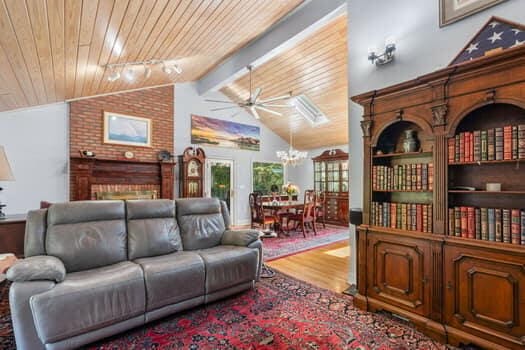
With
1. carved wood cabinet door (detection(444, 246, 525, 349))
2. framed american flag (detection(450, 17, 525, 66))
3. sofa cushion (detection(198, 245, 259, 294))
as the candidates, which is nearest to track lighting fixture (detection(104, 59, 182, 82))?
sofa cushion (detection(198, 245, 259, 294))

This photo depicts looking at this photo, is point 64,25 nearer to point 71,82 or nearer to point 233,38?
point 71,82

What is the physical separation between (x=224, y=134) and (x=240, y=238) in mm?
5012

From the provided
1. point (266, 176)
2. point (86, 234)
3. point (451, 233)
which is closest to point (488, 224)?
point (451, 233)

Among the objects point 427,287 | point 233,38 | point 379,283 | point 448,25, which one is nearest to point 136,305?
point 379,283

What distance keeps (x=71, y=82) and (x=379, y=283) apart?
4944 mm

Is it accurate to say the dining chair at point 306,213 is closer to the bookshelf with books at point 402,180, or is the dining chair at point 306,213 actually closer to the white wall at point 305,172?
the white wall at point 305,172

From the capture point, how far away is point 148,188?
20.1 ft

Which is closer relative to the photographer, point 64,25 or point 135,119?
point 64,25

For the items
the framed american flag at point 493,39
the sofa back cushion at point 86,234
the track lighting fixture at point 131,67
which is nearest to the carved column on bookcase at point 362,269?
the framed american flag at point 493,39

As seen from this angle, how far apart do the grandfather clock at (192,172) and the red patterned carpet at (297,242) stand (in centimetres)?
226

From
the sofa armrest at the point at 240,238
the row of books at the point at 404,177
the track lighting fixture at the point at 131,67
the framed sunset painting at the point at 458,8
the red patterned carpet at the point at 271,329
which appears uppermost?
the track lighting fixture at the point at 131,67

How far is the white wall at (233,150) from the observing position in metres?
6.90

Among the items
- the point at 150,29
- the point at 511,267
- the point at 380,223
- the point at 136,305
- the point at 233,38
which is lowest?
the point at 136,305

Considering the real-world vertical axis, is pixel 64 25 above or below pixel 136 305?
→ above
